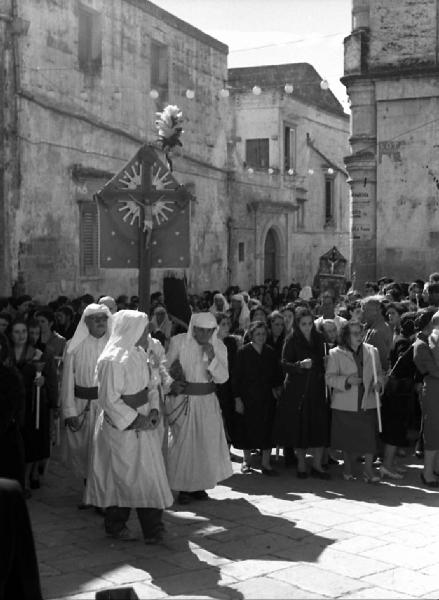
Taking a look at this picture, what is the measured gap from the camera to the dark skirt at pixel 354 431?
8.87m

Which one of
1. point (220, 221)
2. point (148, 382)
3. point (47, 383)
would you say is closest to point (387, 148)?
point (220, 221)

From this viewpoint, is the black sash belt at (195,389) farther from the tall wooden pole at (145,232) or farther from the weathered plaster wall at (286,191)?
the weathered plaster wall at (286,191)

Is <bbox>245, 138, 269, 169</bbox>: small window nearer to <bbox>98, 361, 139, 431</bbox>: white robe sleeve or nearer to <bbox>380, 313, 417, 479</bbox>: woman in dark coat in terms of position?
<bbox>380, 313, 417, 479</bbox>: woman in dark coat

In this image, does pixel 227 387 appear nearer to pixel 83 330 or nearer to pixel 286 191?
pixel 83 330

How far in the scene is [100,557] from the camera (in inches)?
254

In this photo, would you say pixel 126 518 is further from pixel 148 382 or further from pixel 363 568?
pixel 363 568

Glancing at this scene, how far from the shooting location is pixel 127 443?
22.0 ft

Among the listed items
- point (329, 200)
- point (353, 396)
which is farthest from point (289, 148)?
point (353, 396)

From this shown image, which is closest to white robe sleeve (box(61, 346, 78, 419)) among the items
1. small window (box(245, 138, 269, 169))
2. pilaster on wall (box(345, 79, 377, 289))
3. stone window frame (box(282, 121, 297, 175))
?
pilaster on wall (box(345, 79, 377, 289))

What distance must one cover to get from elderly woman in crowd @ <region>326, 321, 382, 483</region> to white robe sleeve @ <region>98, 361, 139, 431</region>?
2.82 meters

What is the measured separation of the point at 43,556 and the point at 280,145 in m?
27.3

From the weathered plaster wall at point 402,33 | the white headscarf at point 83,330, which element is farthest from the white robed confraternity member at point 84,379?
the weathered plaster wall at point 402,33

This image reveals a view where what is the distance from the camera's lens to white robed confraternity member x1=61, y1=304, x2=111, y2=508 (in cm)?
783

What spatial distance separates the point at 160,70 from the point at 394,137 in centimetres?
603
